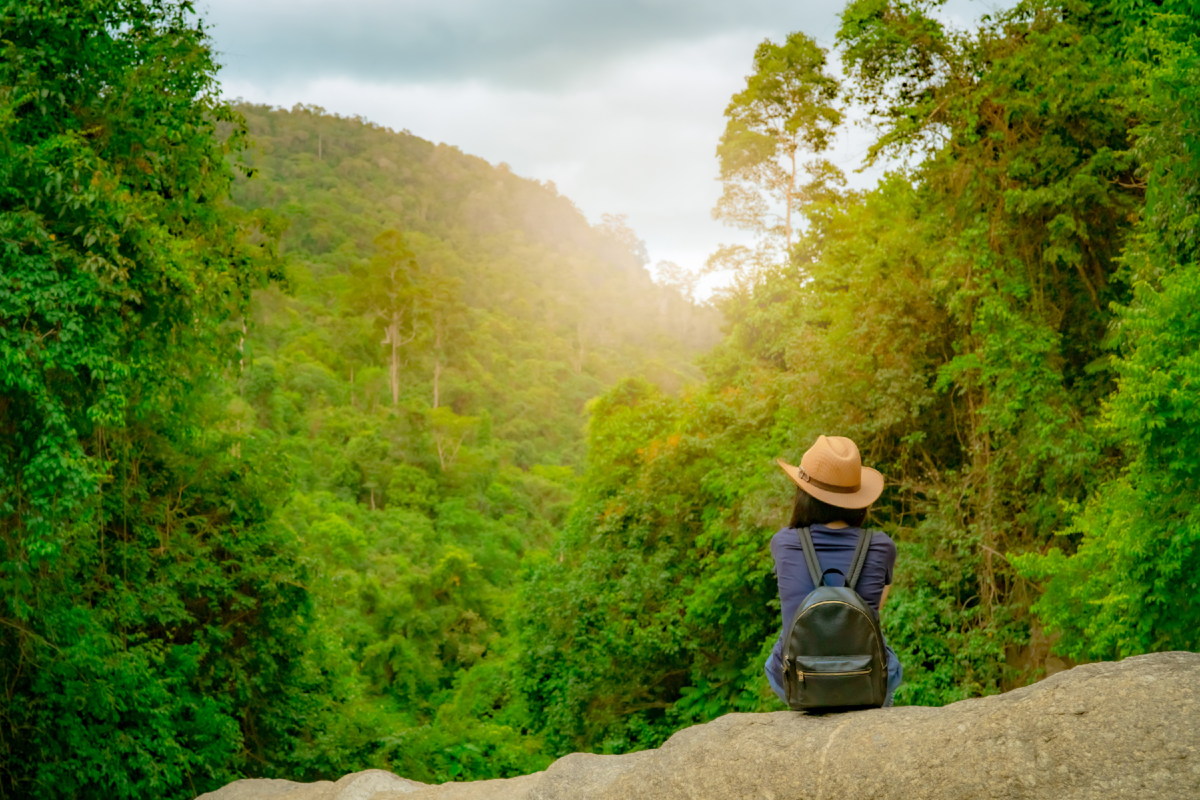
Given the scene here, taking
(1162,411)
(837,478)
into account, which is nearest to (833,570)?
(837,478)

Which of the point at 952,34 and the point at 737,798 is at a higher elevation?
the point at 952,34

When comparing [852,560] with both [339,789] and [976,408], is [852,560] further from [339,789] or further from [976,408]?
[976,408]

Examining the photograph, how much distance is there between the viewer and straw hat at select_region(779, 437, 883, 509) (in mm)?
2930

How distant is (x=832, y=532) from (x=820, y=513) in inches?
3.0

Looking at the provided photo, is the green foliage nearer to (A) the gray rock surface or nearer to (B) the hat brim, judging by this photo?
(A) the gray rock surface

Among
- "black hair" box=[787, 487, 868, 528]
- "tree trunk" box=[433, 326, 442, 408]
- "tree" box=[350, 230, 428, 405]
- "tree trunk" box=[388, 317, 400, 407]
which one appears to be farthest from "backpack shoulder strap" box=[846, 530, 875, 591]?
"tree trunk" box=[433, 326, 442, 408]

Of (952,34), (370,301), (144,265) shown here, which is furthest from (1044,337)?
(370,301)

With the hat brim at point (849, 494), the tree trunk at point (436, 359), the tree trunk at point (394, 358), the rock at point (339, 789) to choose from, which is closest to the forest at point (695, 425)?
the rock at point (339, 789)

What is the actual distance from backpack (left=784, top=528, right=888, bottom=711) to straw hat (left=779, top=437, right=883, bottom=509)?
5.0 inches

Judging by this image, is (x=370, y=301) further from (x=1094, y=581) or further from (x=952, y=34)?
(x=1094, y=581)

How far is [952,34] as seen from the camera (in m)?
10.5

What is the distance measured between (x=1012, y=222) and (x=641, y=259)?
238ft

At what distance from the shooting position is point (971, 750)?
8.86ft

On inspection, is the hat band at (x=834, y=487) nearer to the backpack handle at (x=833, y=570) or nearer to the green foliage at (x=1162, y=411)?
the backpack handle at (x=833, y=570)
